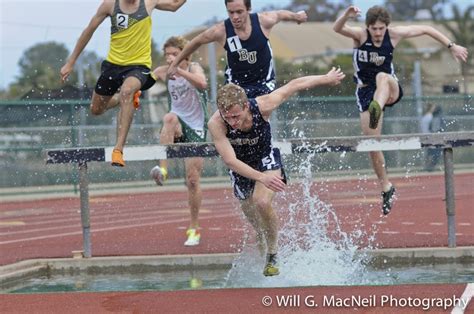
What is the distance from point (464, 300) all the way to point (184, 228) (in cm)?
682

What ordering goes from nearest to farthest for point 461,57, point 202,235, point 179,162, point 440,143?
point 440,143, point 461,57, point 202,235, point 179,162

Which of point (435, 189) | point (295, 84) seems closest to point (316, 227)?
point (295, 84)

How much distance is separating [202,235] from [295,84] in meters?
4.26

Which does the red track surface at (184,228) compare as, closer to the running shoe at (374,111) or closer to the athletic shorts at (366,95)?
the running shoe at (374,111)

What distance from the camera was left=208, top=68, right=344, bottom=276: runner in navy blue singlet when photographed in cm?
808

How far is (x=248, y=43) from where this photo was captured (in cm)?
978

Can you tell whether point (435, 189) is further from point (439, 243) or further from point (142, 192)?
point (439, 243)

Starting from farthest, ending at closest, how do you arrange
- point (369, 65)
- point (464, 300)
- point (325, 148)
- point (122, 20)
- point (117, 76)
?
point (369, 65)
point (117, 76)
point (122, 20)
point (325, 148)
point (464, 300)

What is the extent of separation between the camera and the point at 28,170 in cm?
2111

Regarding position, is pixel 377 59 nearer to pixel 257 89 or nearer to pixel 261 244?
pixel 257 89

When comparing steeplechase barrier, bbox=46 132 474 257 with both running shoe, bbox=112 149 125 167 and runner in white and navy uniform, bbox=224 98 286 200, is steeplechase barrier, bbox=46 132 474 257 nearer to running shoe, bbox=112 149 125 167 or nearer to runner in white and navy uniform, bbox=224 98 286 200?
running shoe, bbox=112 149 125 167

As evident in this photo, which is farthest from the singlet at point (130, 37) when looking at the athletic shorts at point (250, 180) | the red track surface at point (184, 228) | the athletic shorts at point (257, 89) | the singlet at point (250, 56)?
the red track surface at point (184, 228)

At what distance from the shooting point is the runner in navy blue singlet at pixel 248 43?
9.75m

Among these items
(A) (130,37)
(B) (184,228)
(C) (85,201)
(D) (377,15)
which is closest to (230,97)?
(A) (130,37)
